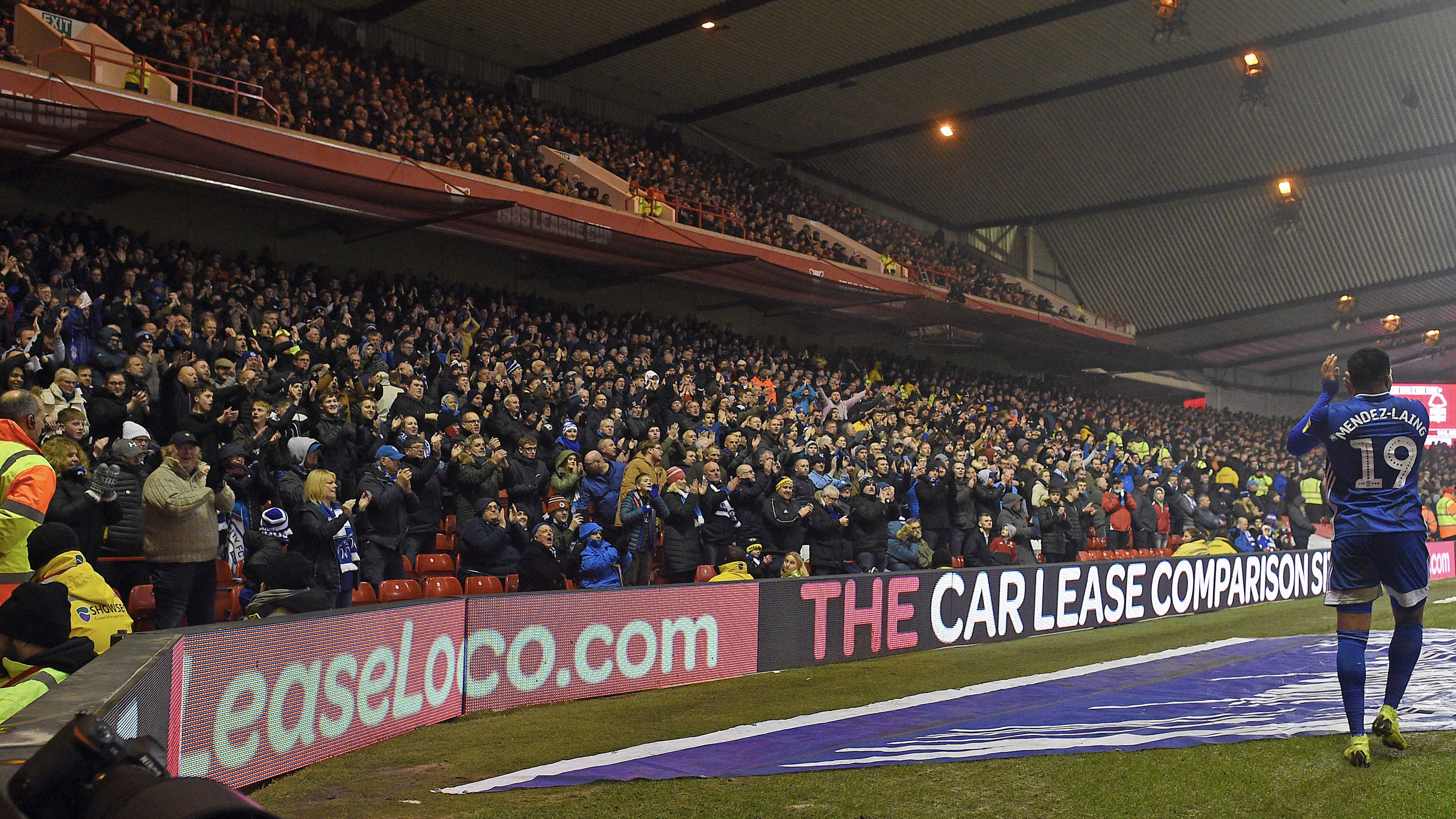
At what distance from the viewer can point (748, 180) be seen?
2977cm

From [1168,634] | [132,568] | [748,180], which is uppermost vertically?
[748,180]

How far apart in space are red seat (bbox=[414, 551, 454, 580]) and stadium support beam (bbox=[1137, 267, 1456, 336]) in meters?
34.5

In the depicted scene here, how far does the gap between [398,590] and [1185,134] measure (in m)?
27.5

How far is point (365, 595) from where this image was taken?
9.11 meters

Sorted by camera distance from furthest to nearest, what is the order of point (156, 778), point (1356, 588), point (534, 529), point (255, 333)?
1. point (255, 333)
2. point (534, 529)
3. point (1356, 588)
4. point (156, 778)

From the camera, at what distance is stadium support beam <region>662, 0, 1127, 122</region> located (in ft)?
78.1

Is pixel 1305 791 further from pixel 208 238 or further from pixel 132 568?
pixel 208 238

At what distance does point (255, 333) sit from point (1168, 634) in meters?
11.4

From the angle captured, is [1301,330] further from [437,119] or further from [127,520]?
[127,520]

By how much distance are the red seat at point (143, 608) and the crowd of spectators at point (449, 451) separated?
0.10m

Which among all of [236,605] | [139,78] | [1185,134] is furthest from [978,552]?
[1185,134]

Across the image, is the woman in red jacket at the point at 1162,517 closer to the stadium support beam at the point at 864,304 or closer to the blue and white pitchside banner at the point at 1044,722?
the stadium support beam at the point at 864,304

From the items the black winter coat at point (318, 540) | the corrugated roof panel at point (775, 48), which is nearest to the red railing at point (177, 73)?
the black winter coat at point (318, 540)

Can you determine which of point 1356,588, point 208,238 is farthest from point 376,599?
point 208,238
